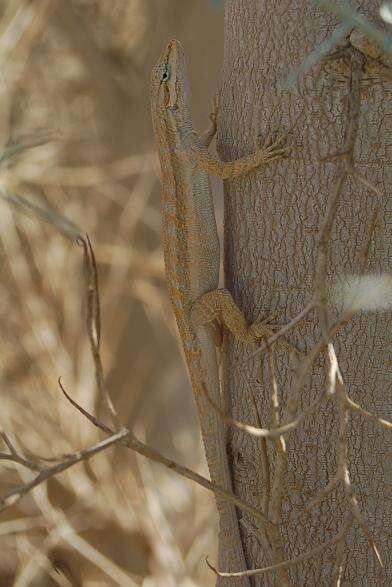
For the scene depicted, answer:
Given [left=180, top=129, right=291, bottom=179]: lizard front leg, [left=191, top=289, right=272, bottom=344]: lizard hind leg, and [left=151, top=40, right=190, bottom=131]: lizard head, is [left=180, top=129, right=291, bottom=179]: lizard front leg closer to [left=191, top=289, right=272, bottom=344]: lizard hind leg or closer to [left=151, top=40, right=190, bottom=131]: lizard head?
[left=151, top=40, right=190, bottom=131]: lizard head

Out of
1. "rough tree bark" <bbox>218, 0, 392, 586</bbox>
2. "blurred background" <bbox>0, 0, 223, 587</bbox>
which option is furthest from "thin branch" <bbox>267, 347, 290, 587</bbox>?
"blurred background" <bbox>0, 0, 223, 587</bbox>

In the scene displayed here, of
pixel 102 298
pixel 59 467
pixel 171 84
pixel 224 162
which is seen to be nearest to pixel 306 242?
pixel 224 162

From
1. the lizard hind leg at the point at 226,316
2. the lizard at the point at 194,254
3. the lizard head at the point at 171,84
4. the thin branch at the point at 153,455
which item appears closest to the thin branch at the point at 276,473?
the thin branch at the point at 153,455

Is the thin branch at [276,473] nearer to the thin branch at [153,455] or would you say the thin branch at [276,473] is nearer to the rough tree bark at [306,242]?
the thin branch at [153,455]

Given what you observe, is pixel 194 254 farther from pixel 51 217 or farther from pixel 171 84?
pixel 171 84

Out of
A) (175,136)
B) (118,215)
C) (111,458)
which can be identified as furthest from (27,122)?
(175,136)

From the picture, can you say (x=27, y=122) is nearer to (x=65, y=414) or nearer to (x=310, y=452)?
(x=65, y=414)
